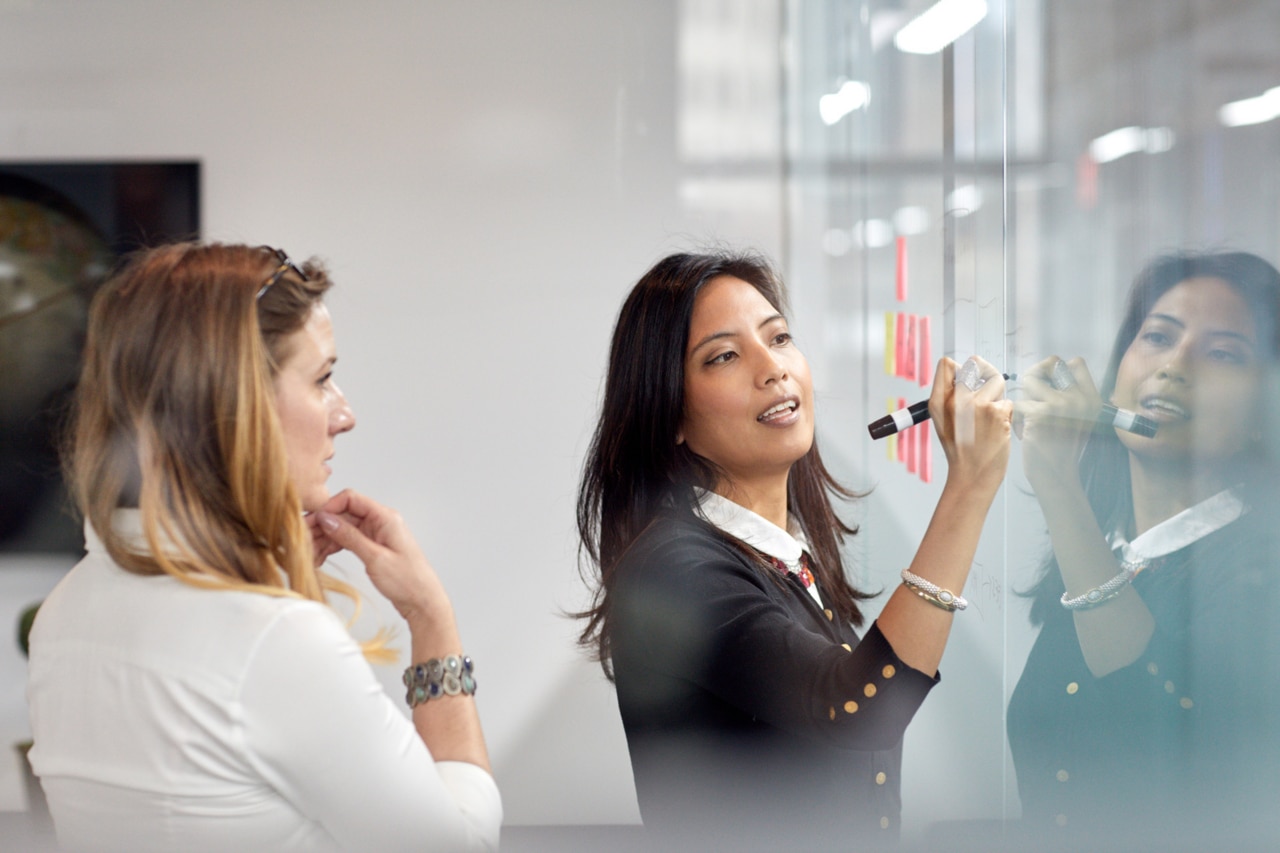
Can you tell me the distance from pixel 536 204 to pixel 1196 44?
1.25 m

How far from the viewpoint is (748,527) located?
27.7 inches

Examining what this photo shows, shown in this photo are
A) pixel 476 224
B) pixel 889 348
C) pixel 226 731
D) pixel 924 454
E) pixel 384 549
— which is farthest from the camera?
pixel 476 224

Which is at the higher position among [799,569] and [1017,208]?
[1017,208]

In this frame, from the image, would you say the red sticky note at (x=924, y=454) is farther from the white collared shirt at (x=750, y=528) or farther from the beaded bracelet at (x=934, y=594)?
the beaded bracelet at (x=934, y=594)

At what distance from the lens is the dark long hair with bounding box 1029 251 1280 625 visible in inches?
19.2

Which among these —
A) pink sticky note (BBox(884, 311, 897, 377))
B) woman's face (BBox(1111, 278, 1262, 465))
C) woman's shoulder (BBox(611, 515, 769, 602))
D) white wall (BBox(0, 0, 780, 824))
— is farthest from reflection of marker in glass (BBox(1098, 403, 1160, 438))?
white wall (BBox(0, 0, 780, 824))

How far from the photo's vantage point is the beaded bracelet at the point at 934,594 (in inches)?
20.2

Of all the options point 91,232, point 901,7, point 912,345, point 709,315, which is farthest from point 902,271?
point 91,232

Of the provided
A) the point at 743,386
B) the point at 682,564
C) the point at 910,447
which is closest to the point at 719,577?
the point at 682,564

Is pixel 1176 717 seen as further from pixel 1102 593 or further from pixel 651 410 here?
pixel 651 410

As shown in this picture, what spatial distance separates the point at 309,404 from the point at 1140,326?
0.41 metres

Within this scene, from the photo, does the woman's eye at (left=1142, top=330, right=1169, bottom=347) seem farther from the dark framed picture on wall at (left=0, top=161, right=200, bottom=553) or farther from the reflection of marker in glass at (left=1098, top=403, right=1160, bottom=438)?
the dark framed picture on wall at (left=0, top=161, right=200, bottom=553)

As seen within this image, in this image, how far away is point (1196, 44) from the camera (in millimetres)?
502

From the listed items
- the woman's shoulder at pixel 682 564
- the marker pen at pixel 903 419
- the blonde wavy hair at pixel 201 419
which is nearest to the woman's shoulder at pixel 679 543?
the woman's shoulder at pixel 682 564
